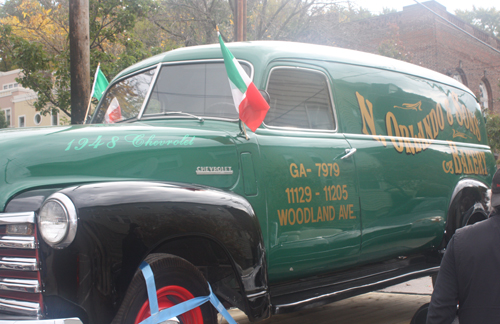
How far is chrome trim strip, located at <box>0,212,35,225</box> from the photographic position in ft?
6.93

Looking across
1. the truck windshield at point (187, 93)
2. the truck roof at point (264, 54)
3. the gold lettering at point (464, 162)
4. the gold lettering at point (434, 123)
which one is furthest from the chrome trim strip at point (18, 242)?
the gold lettering at point (464, 162)

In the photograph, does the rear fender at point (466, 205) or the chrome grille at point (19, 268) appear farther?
the rear fender at point (466, 205)

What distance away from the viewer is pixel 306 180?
3.46 meters

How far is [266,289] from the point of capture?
116 inches

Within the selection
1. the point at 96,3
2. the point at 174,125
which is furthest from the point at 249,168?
the point at 96,3

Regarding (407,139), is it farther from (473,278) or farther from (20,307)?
(20,307)

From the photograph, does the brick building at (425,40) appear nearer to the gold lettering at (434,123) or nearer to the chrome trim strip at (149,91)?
the gold lettering at (434,123)

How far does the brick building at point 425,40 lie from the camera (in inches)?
992

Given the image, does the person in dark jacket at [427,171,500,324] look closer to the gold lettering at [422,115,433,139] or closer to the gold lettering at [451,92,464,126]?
the gold lettering at [422,115,433,139]

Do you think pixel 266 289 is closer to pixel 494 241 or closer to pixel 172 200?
pixel 172 200

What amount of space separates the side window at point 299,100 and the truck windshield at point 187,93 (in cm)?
28

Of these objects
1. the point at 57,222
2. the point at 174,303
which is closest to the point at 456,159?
the point at 174,303

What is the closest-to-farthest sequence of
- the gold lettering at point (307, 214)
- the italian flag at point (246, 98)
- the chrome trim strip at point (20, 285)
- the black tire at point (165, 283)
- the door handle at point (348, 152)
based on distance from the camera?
the chrome trim strip at point (20, 285) → the black tire at point (165, 283) → the italian flag at point (246, 98) → the gold lettering at point (307, 214) → the door handle at point (348, 152)

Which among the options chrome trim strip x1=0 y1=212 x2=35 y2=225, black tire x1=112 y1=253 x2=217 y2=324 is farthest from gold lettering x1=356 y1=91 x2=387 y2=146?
chrome trim strip x1=0 y1=212 x2=35 y2=225
